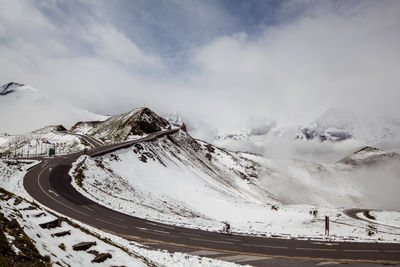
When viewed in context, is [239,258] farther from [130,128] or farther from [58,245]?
[130,128]

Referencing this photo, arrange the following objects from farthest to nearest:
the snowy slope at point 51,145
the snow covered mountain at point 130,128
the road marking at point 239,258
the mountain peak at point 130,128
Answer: the mountain peak at point 130,128 → the snow covered mountain at point 130,128 → the snowy slope at point 51,145 → the road marking at point 239,258

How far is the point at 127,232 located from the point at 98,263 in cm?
1377

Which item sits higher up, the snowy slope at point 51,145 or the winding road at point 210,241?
the snowy slope at point 51,145

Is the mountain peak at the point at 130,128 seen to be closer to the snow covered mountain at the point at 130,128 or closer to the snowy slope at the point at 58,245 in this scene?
the snow covered mountain at the point at 130,128

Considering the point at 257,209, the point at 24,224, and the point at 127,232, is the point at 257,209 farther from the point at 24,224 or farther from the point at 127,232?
the point at 24,224

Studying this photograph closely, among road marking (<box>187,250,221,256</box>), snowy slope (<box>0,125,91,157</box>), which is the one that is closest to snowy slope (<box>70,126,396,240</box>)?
road marking (<box>187,250,221,256</box>)

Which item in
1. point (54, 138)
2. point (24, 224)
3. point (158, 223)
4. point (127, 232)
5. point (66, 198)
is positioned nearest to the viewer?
point (24, 224)

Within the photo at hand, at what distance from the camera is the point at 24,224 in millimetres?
10312

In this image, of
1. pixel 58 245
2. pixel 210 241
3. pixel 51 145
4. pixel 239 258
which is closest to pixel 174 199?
pixel 210 241

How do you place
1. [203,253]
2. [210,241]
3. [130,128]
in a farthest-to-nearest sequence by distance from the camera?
[130,128]
[210,241]
[203,253]

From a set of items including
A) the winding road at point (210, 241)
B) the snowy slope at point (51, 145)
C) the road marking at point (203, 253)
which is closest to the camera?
the road marking at point (203, 253)

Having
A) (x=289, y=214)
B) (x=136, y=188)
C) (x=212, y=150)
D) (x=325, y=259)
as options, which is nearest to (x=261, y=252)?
(x=325, y=259)

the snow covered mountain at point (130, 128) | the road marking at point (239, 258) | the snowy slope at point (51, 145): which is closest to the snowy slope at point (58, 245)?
the road marking at point (239, 258)

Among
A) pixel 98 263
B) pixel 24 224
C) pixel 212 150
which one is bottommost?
pixel 98 263
